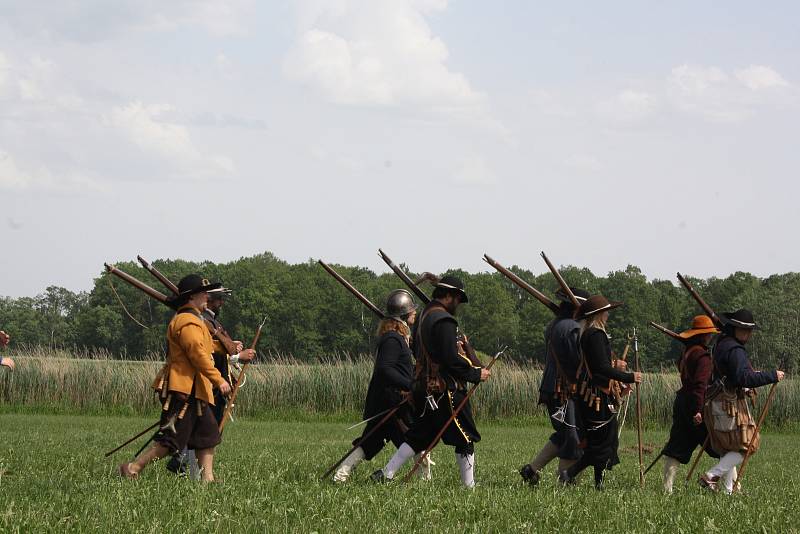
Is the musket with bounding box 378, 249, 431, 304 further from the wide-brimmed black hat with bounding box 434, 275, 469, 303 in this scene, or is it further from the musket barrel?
the musket barrel

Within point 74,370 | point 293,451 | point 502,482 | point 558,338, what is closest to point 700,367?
point 558,338

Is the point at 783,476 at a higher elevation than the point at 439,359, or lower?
lower

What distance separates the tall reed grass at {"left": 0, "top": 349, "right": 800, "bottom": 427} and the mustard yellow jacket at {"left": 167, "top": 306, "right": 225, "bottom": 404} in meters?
17.8

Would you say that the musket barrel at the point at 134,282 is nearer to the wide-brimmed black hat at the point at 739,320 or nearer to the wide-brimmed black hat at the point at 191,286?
the wide-brimmed black hat at the point at 191,286

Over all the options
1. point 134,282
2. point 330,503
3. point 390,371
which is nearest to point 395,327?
point 390,371

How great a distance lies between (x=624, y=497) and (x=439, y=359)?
2.02 m

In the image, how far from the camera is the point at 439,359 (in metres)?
9.93

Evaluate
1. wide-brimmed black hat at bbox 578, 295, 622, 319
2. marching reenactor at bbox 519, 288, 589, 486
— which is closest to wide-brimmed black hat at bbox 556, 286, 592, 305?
marching reenactor at bbox 519, 288, 589, 486

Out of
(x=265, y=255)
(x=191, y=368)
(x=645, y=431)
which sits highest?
(x=265, y=255)

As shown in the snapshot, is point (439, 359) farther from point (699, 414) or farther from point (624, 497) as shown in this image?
point (699, 414)

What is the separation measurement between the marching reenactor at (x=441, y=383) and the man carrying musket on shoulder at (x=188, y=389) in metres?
1.69

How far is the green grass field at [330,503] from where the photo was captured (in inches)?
285

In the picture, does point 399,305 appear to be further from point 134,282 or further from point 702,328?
point 702,328

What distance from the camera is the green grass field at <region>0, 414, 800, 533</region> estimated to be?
285 inches
